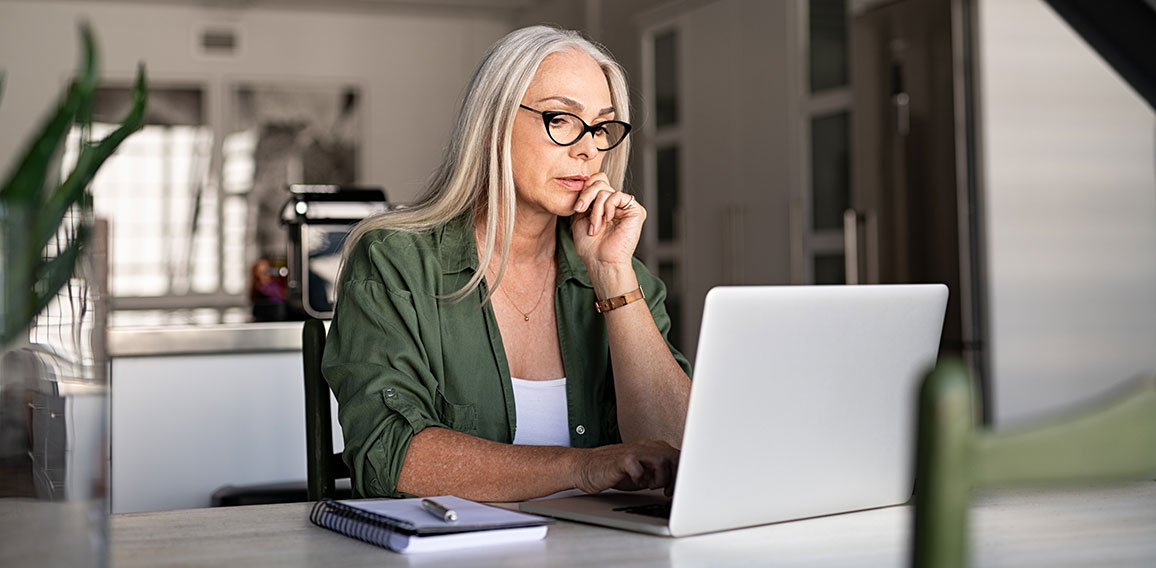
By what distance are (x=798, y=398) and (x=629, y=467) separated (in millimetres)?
218

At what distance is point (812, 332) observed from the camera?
1.00m

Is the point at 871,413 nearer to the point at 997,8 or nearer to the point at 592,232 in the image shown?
the point at 592,232

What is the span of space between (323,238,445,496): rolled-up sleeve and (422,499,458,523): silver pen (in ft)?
0.97

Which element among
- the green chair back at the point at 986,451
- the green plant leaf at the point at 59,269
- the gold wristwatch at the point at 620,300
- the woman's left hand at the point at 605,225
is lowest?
the green chair back at the point at 986,451

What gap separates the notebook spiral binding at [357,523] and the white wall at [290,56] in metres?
5.33

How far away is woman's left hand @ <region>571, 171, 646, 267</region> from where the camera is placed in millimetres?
1641

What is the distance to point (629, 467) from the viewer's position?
116 cm

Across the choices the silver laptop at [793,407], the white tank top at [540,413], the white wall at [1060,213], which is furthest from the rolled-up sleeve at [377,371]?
the white wall at [1060,213]

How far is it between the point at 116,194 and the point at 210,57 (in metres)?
0.91

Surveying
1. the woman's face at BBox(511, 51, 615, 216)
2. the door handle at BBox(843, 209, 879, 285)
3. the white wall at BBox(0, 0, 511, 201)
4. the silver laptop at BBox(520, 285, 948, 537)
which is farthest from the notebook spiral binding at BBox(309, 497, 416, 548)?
the white wall at BBox(0, 0, 511, 201)

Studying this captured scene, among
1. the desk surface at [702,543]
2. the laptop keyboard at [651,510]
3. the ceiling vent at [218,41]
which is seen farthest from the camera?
the ceiling vent at [218,41]

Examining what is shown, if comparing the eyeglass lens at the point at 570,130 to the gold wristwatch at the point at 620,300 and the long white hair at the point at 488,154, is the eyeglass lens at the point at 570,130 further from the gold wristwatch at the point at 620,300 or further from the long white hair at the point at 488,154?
the gold wristwatch at the point at 620,300

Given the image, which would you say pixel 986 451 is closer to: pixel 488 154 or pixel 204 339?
pixel 488 154

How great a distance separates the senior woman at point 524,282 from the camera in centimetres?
151
